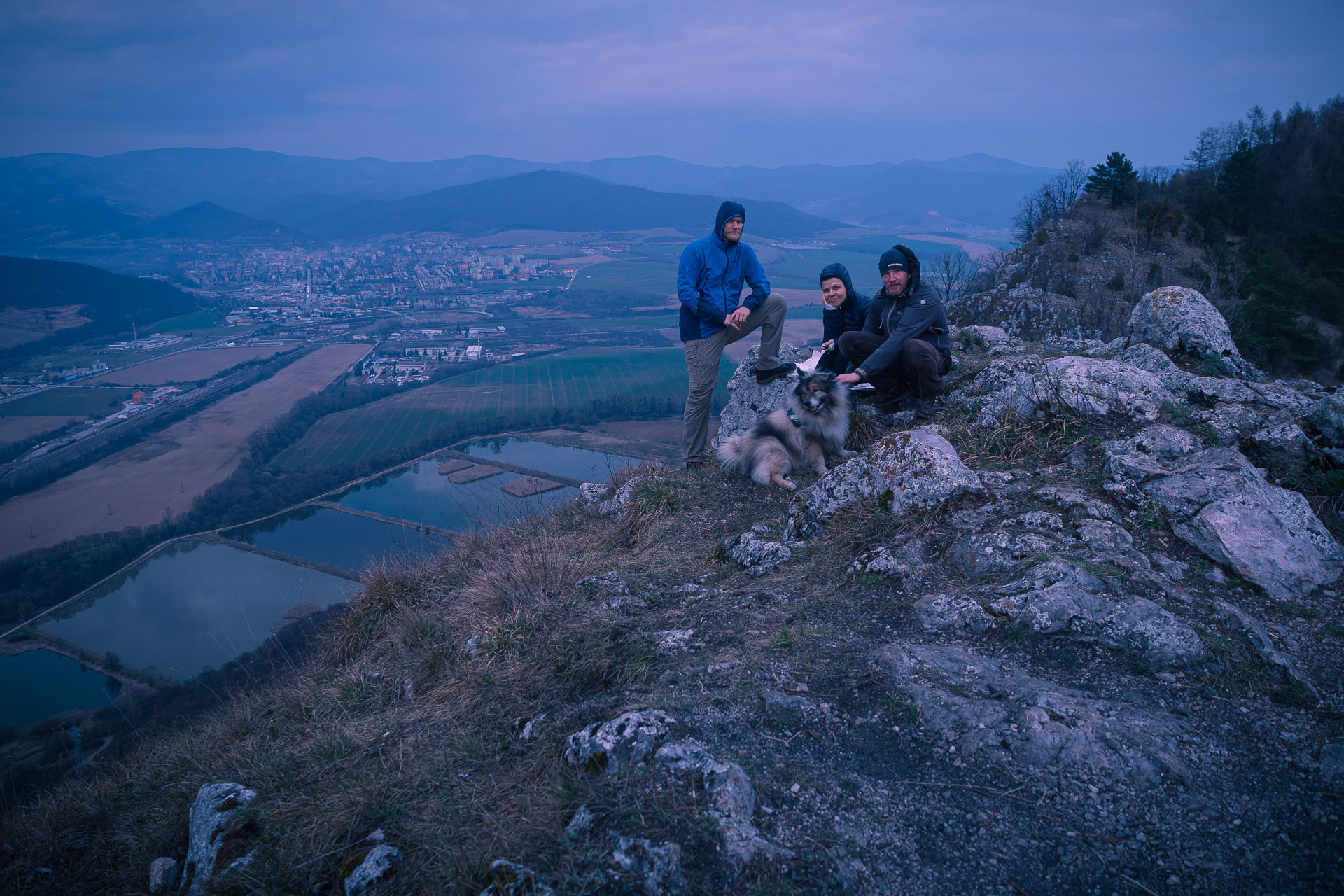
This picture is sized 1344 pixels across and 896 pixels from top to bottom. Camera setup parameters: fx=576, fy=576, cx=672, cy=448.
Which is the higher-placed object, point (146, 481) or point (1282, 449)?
point (1282, 449)

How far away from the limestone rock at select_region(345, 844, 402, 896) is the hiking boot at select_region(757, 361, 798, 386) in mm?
6679

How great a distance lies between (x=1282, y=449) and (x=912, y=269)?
3418mm

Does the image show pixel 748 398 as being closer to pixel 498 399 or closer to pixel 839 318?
pixel 839 318

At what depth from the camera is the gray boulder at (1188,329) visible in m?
6.92

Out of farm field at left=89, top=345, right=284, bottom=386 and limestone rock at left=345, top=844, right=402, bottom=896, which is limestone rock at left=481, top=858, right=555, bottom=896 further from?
farm field at left=89, top=345, right=284, bottom=386

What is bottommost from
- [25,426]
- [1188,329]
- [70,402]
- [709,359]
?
[25,426]

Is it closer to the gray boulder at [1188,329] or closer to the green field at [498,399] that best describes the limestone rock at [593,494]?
the gray boulder at [1188,329]

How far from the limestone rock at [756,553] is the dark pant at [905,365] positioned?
8.30 ft

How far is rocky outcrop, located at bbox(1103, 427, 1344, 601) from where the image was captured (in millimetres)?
3582

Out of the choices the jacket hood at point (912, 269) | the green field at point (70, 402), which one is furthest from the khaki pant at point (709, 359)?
the green field at point (70, 402)

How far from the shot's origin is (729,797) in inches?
96.3

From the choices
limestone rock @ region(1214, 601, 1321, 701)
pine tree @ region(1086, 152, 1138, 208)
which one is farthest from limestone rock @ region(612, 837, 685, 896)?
pine tree @ region(1086, 152, 1138, 208)

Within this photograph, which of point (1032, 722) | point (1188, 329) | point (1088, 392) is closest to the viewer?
point (1032, 722)

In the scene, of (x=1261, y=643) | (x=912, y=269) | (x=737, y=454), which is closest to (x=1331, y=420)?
(x=1261, y=643)
